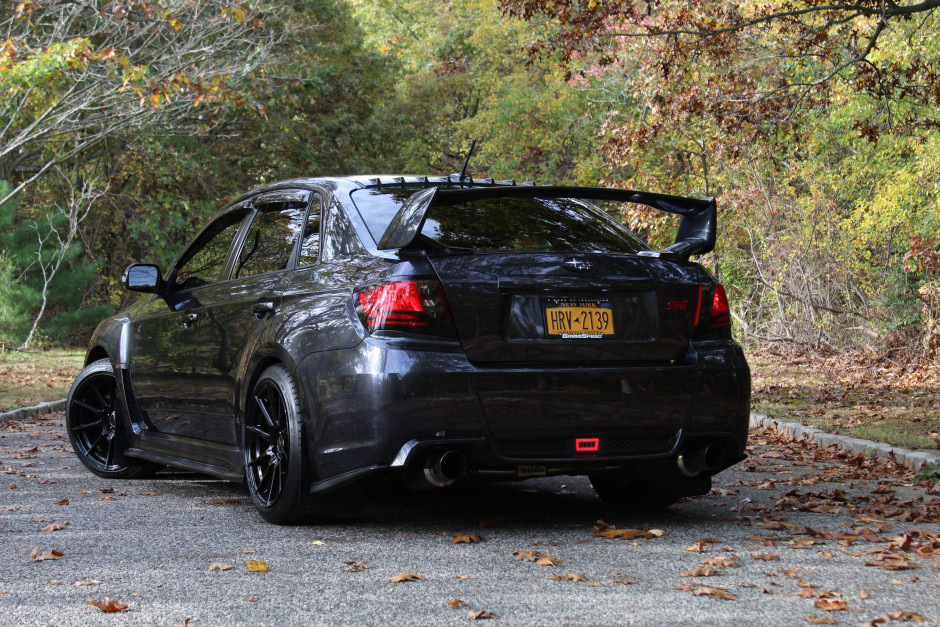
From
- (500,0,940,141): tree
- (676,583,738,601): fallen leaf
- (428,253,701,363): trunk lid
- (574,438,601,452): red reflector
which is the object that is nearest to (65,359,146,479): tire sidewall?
(428,253,701,363): trunk lid

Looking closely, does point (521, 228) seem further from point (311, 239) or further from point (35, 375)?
point (35, 375)

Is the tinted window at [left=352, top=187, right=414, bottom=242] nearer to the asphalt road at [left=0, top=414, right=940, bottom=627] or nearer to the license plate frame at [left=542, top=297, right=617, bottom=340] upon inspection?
the license plate frame at [left=542, top=297, right=617, bottom=340]

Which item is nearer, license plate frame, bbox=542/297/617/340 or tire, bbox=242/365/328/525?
license plate frame, bbox=542/297/617/340

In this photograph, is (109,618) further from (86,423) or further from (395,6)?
(395,6)

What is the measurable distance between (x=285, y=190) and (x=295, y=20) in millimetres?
22327

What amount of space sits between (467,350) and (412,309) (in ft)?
0.96

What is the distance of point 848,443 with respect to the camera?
27.6 feet

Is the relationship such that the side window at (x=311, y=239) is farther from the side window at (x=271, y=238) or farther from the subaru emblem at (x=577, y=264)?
the subaru emblem at (x=577, y=264)

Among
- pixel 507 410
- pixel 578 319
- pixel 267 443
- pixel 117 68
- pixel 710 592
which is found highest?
pixel 117 68

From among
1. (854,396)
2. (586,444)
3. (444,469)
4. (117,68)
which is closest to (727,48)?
(854,396)

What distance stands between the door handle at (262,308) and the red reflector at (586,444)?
1.67 m

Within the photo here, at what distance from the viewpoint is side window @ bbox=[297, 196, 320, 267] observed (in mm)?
5512

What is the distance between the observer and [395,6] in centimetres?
4797

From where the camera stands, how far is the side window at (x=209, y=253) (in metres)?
6.46
